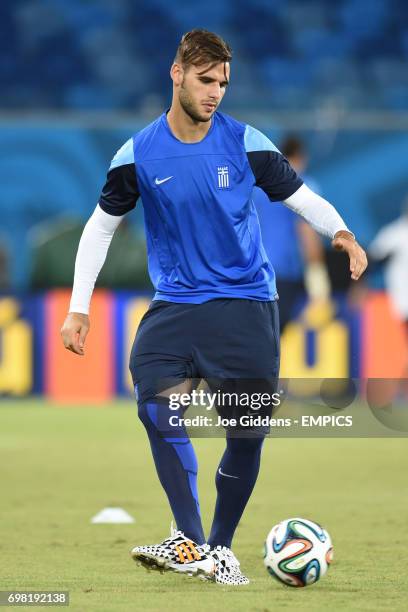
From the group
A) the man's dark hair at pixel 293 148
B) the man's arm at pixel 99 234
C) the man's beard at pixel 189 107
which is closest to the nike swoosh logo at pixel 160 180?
the man's arm at pixel 99 234

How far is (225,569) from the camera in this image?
225 inches

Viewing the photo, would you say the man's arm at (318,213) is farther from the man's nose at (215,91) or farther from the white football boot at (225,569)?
the white football boot at (225,569)

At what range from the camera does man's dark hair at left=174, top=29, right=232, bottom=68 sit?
5.58m

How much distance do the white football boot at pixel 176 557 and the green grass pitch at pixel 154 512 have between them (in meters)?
0.08

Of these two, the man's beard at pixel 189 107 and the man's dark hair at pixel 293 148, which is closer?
the man's beard at pixel 189 107

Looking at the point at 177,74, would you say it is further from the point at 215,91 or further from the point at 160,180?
the point at 160,180

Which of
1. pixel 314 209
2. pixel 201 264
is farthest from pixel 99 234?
pixel 314 209

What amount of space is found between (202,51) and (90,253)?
0.99 m

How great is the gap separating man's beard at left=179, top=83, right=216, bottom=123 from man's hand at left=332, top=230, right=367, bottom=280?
2.35 feet

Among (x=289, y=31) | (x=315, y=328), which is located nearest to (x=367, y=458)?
(x=315, y=328)

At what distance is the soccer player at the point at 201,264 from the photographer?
5672 millimetres

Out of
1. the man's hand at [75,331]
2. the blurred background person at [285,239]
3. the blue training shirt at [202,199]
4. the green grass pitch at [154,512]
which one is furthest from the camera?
the blurred background person at [285,239]

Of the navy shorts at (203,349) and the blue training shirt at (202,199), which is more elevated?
the blue training shirt at (202,199)

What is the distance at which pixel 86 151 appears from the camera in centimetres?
1814
